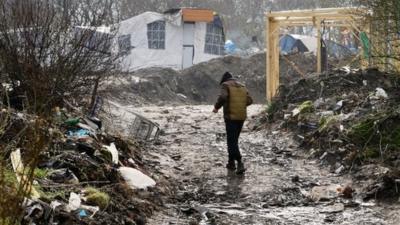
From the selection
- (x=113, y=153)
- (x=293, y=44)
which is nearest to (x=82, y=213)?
(x=113, y=153)

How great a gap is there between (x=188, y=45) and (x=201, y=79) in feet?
9.74

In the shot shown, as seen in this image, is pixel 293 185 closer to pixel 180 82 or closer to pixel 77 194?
pixel 77 194

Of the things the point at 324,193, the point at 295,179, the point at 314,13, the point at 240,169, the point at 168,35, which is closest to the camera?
the point at 324,193

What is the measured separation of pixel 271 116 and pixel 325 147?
13.9ft

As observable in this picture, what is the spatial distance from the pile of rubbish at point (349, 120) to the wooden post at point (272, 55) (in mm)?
2027

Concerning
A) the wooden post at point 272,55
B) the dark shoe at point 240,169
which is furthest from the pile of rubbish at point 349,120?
the wooden post at point 272,55

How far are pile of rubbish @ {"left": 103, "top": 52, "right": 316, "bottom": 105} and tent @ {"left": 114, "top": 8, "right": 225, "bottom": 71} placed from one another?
1.75 metres

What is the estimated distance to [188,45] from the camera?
30.6 m

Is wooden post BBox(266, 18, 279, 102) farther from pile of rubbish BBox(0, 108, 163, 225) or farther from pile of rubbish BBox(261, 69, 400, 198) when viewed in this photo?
pile of rubbish BBox(0, 108, 163, 225)

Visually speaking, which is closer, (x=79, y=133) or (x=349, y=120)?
(x=79, y=133)

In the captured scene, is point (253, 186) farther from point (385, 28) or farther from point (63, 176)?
point (385, 28)

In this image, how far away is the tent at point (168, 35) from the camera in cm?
2980

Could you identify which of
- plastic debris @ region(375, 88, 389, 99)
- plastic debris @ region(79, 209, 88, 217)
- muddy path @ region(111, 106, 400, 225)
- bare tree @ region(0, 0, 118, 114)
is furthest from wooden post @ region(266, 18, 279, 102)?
plastic debris @ region(79, 209, 88, 217)

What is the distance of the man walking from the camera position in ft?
29.7
